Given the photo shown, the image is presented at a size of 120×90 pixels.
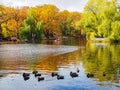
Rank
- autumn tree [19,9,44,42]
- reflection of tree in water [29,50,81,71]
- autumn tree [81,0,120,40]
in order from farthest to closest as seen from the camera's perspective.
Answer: autumn tree [19,9,44,42] → autumn tree [81,0,120,40] → reflection of tree in water [29,50,81,71]

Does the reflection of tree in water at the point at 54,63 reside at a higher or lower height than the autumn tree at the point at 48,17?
lower

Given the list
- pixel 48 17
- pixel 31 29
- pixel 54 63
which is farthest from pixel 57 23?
pixel 54 63

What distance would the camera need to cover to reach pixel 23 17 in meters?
97.9

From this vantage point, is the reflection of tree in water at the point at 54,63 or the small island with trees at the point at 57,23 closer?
the reflection of tree in water at the point at 54,63

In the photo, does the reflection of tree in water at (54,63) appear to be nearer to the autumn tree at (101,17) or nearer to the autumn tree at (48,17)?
the autumn tree at (101,17)

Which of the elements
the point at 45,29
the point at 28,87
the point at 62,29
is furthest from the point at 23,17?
the point at 28,87

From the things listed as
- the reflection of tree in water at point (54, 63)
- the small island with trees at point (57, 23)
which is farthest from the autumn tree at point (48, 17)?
the reflection of tree in water at point (54, 63)

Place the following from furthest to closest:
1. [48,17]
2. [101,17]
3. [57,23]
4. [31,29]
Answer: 1. [57,23]
2. [48,17]
3. [31,29]
4. [101,17]

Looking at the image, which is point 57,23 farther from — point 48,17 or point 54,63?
point 54,63

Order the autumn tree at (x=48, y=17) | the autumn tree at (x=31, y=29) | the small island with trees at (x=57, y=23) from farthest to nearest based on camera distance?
the autumn tree at (x=48, y=17) < the autumn tree at (x=31, y=29) < the small island with trees at (x=57, y=23)

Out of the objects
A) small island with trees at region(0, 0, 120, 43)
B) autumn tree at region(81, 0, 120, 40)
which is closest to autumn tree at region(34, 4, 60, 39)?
small island with trees at region(0, 0, 120, 43)

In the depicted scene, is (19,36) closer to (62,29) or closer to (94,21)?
(94,21)

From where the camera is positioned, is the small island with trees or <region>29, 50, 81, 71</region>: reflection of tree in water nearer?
<region>29, 50, 81, 71</region>: reflection of tree in water

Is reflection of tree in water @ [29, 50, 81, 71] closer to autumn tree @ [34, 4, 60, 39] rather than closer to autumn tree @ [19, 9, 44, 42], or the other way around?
autumn tree @ [19, 9, 44, 42]
